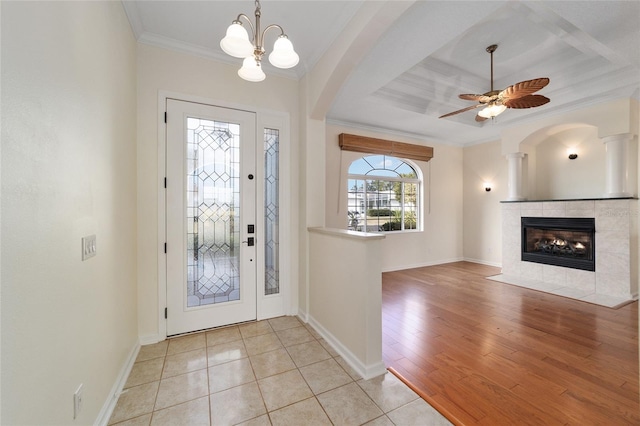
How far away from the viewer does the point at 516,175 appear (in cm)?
492

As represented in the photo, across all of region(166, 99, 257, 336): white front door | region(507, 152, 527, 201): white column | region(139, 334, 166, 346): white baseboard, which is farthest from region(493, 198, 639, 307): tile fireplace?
region(139, 334, 166, 346): white baseboard

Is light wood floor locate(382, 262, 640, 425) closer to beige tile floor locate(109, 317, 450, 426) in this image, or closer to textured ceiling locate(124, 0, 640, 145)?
beige tile floor locate(109, 317, 450, 426)

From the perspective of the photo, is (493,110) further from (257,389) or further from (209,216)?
(257,389)

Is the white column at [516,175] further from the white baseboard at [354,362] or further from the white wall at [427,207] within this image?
the white baseboard at [354,362]

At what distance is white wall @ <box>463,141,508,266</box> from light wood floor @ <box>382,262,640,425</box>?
2044 mm

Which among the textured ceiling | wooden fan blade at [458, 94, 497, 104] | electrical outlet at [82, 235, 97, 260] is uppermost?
the textured ceiling

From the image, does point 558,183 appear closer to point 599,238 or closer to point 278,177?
point 599,238

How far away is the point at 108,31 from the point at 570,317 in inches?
212

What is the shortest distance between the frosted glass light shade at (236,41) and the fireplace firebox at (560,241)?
17.9 ft

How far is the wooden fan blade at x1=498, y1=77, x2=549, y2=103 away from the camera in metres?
2.38

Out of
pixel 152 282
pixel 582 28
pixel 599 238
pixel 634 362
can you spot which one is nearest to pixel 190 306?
pixel 152 282

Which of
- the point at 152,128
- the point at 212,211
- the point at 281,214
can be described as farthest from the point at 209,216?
the point at 152,128

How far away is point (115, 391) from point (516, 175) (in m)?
6.48

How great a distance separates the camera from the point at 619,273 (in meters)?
3.69
